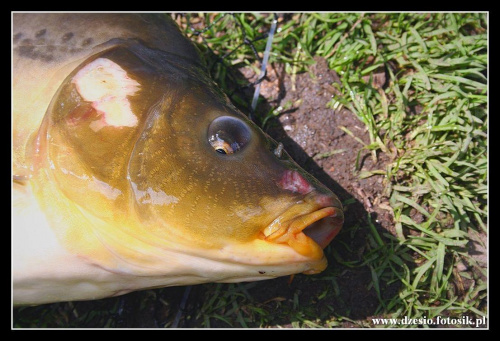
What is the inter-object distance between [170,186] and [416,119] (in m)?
1.96

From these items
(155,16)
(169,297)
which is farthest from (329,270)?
(155,16)

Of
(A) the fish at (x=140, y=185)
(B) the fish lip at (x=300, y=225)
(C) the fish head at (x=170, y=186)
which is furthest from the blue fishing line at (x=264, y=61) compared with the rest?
(B) the fish lip at (x=300, y=225)

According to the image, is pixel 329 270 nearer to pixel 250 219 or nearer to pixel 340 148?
pixel 340 148

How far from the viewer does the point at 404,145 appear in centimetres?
338

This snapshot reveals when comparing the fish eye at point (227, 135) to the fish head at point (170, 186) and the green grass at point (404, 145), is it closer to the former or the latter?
the fish head at point (170, 186)

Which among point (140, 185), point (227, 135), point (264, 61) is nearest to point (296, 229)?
point (227, 135)

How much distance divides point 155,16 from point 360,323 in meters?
2.28

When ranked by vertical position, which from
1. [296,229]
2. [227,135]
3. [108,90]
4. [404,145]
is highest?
[108,90]

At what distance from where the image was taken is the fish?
7.25 ft

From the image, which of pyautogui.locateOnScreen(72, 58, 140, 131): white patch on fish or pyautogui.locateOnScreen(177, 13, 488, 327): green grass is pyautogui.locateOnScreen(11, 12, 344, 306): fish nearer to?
pyautogui.locateOnScreen(72, 58, 140, 131): white patch on fish

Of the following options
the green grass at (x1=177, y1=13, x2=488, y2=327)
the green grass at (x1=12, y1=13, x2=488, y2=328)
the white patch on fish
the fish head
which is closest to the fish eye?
the fish head

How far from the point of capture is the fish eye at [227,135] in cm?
229

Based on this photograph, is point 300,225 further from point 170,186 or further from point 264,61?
point 264,61

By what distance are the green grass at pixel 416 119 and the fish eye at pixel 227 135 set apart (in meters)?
1.29
